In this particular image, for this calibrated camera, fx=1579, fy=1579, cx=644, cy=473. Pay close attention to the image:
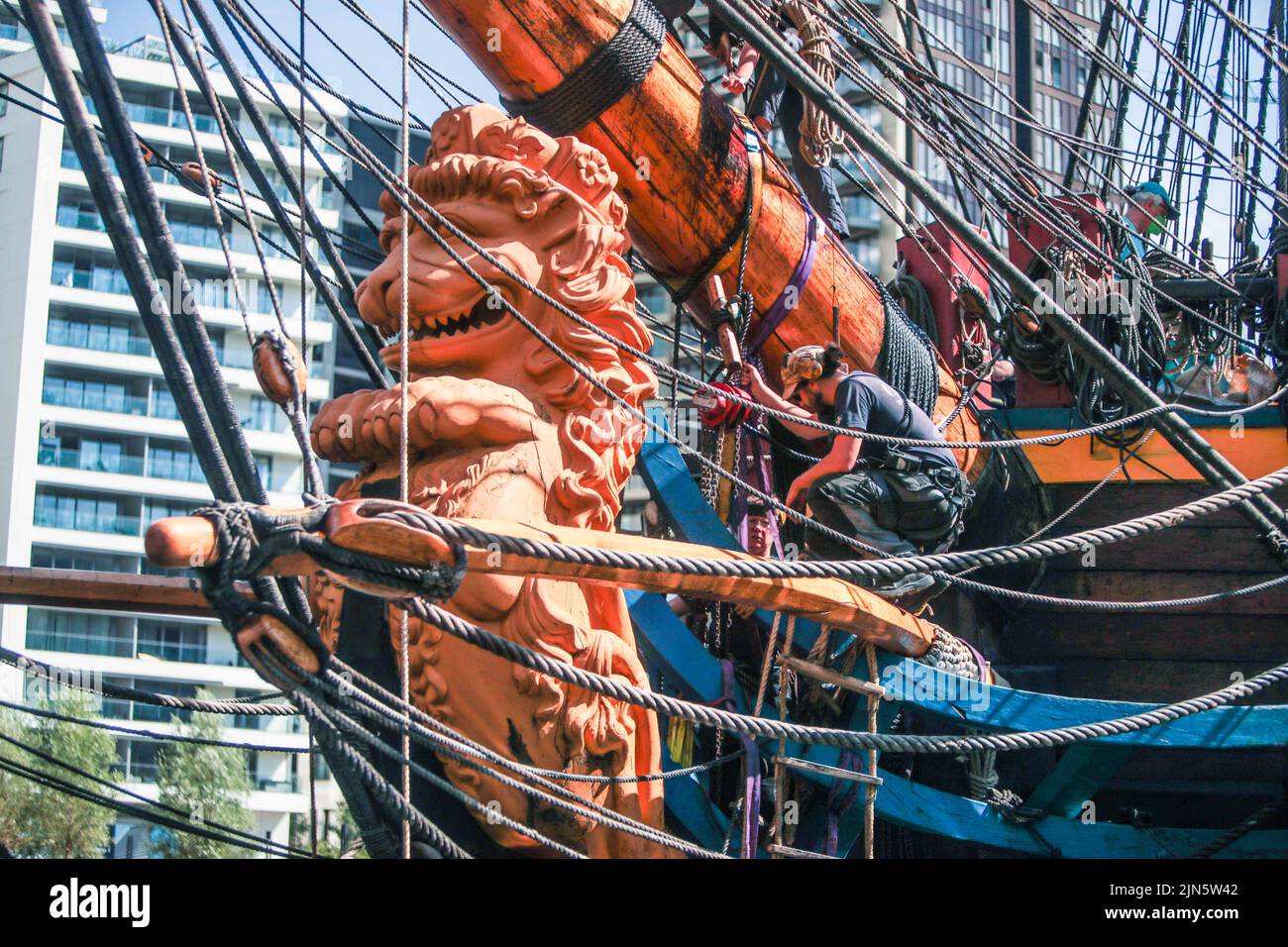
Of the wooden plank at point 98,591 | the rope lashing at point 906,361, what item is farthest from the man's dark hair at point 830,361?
the wooden plank at point 98,591

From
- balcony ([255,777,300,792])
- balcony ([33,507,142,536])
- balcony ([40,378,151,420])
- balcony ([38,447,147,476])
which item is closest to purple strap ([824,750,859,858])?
balcony ([255,777,300,792])

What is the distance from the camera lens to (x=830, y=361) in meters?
4.74

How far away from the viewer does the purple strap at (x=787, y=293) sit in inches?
212

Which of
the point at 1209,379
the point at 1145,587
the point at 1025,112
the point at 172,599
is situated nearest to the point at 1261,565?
the point at 1145,587

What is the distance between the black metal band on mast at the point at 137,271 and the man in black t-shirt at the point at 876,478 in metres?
2.06

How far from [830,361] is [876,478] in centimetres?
39

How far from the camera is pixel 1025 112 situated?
7797mm

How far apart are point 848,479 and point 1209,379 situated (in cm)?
328

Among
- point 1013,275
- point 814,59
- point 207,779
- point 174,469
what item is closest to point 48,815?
point 207,779

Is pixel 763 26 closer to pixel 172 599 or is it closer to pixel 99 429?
pixel 172 599

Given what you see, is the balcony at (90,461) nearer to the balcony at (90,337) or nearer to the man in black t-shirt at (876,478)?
the balcony at (90,337)

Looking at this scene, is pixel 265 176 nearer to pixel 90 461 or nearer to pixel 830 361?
pixel 830 361

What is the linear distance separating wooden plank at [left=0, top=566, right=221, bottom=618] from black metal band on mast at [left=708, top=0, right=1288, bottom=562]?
2.18 metres

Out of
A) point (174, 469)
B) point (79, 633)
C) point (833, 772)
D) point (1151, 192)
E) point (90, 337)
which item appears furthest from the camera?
point (90, 337)
